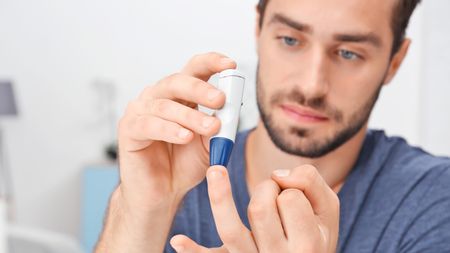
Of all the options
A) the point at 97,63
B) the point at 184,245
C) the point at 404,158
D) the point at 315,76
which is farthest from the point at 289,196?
the point at 97,63

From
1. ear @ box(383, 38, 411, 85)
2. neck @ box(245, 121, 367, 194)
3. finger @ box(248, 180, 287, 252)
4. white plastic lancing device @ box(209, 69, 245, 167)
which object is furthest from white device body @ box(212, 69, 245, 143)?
ear @ box(383, 38, 411, 85)

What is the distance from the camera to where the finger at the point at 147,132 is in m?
0.64

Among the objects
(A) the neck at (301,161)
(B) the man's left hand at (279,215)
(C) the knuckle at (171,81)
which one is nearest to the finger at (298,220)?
(B) the man's left hand at (279,215)

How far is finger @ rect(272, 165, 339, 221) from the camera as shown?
57cm

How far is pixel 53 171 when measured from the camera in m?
2.98

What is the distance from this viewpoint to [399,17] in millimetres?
1047

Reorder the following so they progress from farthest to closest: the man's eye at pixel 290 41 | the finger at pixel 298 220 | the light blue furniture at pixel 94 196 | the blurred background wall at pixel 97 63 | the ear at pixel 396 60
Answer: the blurred background wall at pixel 97 63
the light blue furniture at pixel 94 196
the ear at pixel 396 60
the man's eye at pixel 290 41
the finger at pixel 298 220

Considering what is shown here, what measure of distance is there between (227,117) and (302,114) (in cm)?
35

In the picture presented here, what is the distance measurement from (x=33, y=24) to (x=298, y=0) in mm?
2265

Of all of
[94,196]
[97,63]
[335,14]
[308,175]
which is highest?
[335,14]

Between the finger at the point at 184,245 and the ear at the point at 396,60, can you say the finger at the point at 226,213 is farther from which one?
the ear at the point at 396,60

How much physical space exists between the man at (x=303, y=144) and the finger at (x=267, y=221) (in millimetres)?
65

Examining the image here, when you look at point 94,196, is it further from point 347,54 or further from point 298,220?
point 298,220

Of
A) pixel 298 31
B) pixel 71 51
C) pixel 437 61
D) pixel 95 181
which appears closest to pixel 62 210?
pixel 95 181
